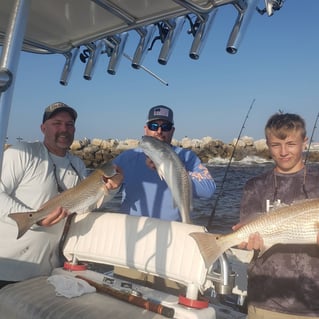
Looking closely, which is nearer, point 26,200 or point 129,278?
point 26,200

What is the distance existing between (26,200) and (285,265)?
8.07 ft

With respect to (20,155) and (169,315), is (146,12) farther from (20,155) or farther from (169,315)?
(169,315)

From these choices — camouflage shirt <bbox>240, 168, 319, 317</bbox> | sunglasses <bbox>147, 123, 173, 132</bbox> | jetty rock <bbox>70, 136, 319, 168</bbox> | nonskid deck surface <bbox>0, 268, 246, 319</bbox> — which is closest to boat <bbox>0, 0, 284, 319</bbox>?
nonskid deck surface <bbox>0, 268, 246, 319</bbox>

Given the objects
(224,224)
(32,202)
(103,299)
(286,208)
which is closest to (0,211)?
(32,202)

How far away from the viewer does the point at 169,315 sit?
328 centimetres

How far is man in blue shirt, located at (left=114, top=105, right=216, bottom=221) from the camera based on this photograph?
4.43 meters

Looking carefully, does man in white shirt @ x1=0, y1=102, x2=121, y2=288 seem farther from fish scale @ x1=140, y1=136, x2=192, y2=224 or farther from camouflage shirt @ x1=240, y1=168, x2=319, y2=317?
camouflage shirt @ x1=240, y1=168, x2=319, y2=317

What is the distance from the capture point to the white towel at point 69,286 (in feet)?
12.1

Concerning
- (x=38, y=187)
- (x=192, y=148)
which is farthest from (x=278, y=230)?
(x=192, y=148)

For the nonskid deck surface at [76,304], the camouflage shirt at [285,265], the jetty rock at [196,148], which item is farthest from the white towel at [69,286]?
the jetty rock at [196,148]

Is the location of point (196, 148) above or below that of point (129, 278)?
above

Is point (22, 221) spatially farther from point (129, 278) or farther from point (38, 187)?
point (129, 278)

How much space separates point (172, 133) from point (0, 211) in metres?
2.07

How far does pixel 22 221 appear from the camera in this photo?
3.59 m
